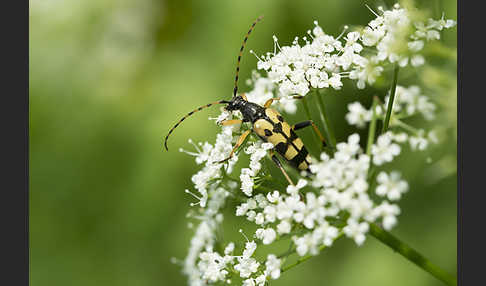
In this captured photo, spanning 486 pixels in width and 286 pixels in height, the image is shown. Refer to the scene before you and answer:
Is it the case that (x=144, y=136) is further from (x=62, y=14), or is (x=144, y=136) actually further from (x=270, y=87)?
(x=270, y=87)

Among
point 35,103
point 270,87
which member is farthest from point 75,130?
point 270,87

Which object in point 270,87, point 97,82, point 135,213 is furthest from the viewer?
point 97,82

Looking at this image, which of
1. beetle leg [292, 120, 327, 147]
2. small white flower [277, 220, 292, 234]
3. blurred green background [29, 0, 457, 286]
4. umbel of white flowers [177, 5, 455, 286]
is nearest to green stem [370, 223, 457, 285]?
umbel of white flowers [177, 5, 455, 286]

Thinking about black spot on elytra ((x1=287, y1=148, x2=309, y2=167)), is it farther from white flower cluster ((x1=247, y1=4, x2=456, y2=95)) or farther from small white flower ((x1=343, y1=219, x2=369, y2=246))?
small white flower ((x1=343, y1=219, x2=369, y2=246))

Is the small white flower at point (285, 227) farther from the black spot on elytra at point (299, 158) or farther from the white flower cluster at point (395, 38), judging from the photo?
the white flower cluster at point (395, 38)

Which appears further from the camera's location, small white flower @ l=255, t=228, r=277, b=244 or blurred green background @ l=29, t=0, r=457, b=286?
blurred green background @ l=29, t=0, r=457, b=286

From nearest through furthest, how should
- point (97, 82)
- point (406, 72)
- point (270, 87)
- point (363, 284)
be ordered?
point (406, 72) → point (270, 87) → point (363, 284) → point (97, 82)

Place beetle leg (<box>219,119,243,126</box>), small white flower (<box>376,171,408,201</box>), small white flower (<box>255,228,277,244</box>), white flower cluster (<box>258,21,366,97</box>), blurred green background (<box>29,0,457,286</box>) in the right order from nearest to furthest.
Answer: small white flower (<box>376,171,408,201</box>) → small white flower (<box>255,228,277,244</box>) → white flower cluster (<box>258,21,366,97</box>) → beetle leg (<box>219,119,243,126</box>) → blurred green background (<box>29,0,457,286</box>)

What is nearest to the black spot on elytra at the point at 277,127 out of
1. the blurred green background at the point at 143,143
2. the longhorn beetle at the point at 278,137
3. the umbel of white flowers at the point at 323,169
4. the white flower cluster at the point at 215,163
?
the longhorn beetle at the point at 278,137
